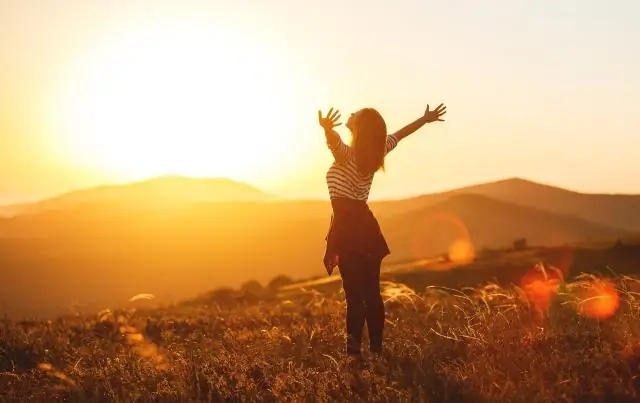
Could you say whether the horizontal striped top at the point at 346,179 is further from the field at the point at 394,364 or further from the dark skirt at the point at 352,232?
the field at the point at 394,364

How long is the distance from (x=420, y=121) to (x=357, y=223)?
143cm

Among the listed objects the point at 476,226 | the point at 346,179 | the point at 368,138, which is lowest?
the point at 476,226

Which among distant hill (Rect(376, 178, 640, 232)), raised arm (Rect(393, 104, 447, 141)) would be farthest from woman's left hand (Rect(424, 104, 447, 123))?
distant hill (Rect(376, 178, 640, 232))

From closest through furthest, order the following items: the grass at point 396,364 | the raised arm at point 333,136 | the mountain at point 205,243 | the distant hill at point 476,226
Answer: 1. the grass at point 396,364
2. the raised arm at point 333,136
3. the mountain at point 205,243
4. the distant hill at point 476,226

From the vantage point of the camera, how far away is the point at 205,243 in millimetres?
102375

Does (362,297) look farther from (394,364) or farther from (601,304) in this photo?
(601,304)

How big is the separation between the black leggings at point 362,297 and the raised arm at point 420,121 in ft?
4.31

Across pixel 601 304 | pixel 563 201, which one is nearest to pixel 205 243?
pixel 563 201

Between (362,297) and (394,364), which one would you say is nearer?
(394,364)


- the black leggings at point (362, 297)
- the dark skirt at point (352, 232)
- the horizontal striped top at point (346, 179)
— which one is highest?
the horizontal striped top at point (346, 179)

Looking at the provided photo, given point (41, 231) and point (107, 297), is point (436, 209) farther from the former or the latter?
point (41, 231)

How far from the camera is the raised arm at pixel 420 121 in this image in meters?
6.83

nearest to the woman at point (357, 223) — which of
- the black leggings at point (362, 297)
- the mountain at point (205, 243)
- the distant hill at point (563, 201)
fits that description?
the black leggings at point (362, 297)

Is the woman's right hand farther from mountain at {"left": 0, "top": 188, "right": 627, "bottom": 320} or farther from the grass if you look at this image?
mountain at {"left": 0, "top": 188, "right": 627, "bottom": 320}
